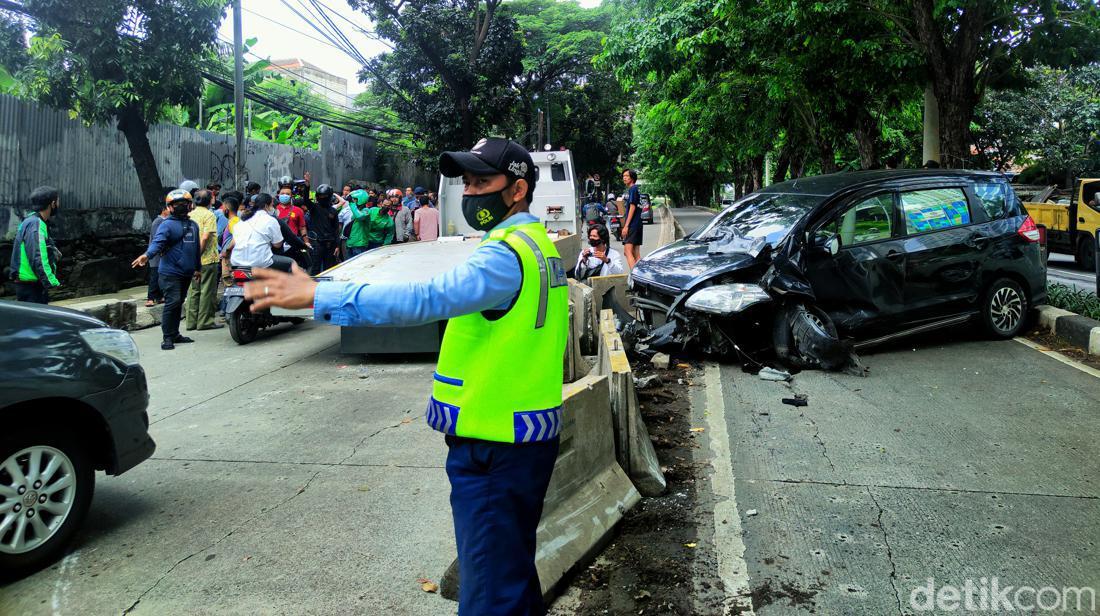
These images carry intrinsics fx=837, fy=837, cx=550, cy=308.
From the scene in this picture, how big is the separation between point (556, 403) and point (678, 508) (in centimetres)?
223

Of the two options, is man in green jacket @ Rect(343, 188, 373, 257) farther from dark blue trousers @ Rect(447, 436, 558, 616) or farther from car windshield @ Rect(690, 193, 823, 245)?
dark blue trousers @ Rect(447, 436, 558, 616)

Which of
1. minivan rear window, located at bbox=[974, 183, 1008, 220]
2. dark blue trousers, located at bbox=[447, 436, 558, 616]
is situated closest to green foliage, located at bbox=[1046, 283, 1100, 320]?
minivan rear window, located at bbox=[974, 183, 1008, 220]

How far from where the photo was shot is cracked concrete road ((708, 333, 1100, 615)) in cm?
363

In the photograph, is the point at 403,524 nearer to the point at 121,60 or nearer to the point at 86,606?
the point at 86,606

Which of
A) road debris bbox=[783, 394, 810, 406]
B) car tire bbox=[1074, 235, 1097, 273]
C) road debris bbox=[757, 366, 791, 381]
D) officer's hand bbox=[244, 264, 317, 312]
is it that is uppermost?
officer's hand bbox=[244, 264, 317, 312]

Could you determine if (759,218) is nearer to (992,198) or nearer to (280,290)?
(992,198)

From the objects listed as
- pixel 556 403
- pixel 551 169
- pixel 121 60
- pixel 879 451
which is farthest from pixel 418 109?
pixel 556 403

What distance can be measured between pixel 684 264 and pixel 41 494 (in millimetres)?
6014

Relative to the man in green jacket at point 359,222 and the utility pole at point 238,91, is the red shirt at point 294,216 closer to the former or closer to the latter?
the man in green jacket at point 359,222

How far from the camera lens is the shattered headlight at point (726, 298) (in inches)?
294

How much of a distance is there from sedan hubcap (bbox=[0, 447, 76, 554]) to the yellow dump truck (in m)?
17.5

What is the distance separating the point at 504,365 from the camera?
2.30 metres

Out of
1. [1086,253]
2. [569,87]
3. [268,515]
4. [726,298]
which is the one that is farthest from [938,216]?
[569,87]

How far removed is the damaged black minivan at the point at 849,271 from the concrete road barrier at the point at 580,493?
11.5ft
